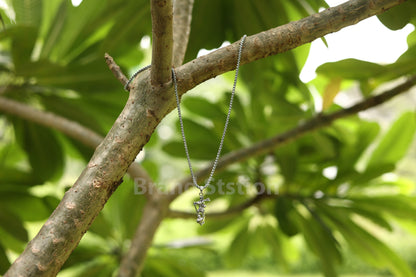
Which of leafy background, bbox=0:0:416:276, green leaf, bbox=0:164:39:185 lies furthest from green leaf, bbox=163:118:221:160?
green leaf, bbox=0:164:39:185

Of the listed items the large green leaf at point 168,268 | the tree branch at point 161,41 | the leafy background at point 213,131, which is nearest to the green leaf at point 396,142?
the leafy background at point 213,131

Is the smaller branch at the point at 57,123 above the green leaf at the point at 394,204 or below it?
above

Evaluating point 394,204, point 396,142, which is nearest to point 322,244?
point 394,204

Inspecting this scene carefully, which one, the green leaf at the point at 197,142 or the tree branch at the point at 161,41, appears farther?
the green leaf at the point at 197,142

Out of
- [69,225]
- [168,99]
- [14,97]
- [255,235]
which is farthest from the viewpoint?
[255,235]

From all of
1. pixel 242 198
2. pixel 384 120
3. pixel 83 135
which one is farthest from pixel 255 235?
pixel 384 120

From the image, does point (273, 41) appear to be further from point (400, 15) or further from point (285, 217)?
point (285, 217)

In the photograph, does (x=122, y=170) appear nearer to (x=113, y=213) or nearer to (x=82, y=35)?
(x=82, y=35)

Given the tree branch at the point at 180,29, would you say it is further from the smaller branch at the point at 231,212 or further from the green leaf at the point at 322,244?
the green leaf at the point at 322,244
